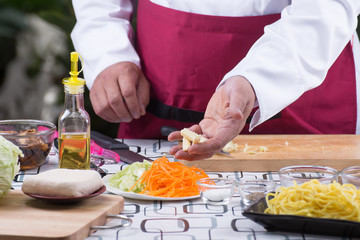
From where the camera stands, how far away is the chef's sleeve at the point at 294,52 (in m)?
1.95

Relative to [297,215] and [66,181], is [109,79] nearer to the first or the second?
[66,181]

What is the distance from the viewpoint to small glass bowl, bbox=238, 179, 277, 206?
150 cm

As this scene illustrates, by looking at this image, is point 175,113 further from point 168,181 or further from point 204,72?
point 168,181

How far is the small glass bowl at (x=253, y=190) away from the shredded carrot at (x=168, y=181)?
5.8 inches

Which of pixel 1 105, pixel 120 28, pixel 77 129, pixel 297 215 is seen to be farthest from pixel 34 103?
pixel 297 215

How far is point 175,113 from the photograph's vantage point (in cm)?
237

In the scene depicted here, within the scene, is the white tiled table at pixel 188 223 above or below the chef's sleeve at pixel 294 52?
below

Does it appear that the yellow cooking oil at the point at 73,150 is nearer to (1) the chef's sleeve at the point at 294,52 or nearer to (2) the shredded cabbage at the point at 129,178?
(2) the shredded cabbage at the point at 129,178

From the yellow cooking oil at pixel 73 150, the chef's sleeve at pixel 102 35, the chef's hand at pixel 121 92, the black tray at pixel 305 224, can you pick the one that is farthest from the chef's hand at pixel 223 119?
the chef's sleeve at pixel 102 35

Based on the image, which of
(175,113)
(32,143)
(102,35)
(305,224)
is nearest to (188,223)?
(305,224)

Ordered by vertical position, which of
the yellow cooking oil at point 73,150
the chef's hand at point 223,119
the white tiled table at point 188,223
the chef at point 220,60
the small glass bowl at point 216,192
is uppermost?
the chef at point 220,60

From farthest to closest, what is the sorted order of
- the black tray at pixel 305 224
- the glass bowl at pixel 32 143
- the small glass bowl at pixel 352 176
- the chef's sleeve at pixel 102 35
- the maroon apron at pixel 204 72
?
1. the chef's sleeve at pixel 102 35
2. the maroon apron at pixel 204 72
3. the glass bowl at pixel 32 143
4. the small glass bowl at pixel 352 176
5. the black tray at pixel 305 224

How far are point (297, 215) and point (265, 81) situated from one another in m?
0.73

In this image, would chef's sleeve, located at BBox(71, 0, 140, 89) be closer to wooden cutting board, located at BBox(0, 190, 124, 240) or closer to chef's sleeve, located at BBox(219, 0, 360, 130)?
chef's sleeve, located at BBox(219, 0, 360, 130)
